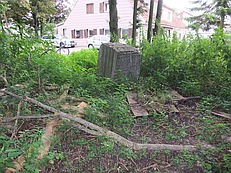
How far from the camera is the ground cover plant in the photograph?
1831 millimetres

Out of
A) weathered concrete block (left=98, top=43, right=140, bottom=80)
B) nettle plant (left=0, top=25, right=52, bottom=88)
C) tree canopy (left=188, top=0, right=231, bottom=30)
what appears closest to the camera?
nettle plant (left=0, top=25, right=52, bottom=88)

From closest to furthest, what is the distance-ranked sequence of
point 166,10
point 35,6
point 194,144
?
point 194,144 → point 35,6 → point 166,10

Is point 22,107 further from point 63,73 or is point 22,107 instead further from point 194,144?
point 194,144

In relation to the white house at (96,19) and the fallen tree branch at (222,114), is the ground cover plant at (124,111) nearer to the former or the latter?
the fallen tree branch at (222,114)

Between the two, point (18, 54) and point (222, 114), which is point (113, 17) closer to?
point (18, 54)

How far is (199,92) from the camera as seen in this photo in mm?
3363

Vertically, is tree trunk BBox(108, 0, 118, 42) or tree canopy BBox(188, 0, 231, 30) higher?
tree canopy BBox(188, 0, 231, 30)

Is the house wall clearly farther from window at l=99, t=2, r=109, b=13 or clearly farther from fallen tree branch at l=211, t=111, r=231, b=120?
fallen tree branch at l=211, t=111, r=231, b=120

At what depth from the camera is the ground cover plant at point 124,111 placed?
6.01 feet

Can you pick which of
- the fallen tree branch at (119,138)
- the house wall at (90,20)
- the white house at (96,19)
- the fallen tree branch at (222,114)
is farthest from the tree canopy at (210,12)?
the fallen tree branch at (119,138)

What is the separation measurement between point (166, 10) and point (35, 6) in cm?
1341

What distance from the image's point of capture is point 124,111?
99.0 inches

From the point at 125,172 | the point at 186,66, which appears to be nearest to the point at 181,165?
the point at 125,172

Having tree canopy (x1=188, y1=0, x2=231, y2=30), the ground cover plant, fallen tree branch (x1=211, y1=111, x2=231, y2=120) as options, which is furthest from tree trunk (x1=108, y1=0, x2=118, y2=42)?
tree canopy (x1=188, y1=0, x2=231, y2=30)
